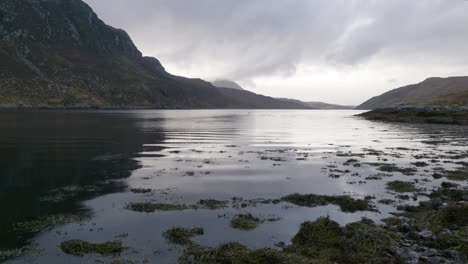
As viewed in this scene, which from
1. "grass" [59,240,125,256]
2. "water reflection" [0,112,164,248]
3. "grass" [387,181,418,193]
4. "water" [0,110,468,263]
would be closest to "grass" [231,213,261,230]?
"water" [0,110,468,263]

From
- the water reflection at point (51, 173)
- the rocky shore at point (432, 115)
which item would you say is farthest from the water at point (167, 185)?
the rocky shore at point (432, 115)

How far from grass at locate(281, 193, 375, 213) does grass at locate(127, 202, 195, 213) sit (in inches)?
268

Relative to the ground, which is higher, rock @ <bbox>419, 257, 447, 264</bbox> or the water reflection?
rock @ <bbox>419, 257, 447, 264</bbox>

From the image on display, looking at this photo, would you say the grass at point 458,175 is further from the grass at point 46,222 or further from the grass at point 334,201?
the grass at point 46,222

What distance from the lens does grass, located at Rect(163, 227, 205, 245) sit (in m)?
16.1

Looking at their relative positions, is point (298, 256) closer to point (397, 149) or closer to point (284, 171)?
point (284, 171)

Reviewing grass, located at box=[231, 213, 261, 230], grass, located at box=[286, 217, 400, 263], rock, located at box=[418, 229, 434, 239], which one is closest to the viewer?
grass, located at box=[286, 217, 400, 263]

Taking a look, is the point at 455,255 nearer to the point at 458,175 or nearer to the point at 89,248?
the point at 89,248

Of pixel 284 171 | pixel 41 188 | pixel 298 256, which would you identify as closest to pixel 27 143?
pixel 41 188

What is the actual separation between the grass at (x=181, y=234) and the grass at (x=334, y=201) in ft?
26.0

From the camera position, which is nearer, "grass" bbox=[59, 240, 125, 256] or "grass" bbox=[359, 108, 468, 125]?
"grass" bbox=[59, 240, 125, 256]

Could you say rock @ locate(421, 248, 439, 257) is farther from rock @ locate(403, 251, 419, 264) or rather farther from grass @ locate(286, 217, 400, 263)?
grass @ locate(286, 217, 400, 263)

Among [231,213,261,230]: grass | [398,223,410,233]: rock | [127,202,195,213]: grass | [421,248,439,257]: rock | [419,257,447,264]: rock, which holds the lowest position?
[127,202,195,213]: grass

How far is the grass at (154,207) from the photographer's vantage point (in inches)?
821
